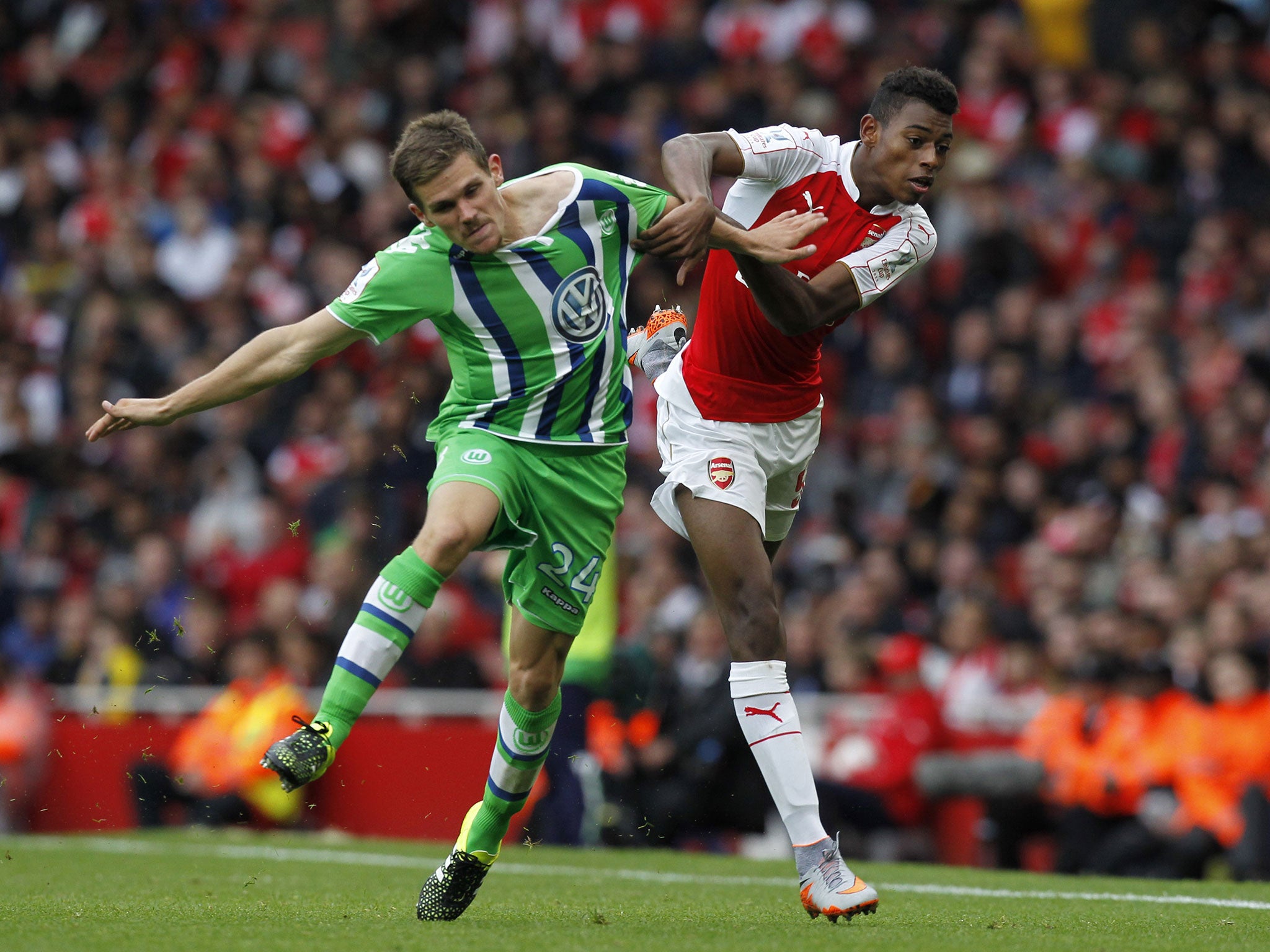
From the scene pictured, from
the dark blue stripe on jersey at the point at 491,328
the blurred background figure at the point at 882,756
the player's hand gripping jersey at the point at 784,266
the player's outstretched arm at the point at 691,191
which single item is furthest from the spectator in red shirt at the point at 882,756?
the dark blue stripe on jersey at the point at 491,328

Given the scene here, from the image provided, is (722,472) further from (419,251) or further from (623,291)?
(419,251)

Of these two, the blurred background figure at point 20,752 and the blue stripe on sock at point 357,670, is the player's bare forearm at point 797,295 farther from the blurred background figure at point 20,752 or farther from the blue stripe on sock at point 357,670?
the blurred background figure at point 20,752

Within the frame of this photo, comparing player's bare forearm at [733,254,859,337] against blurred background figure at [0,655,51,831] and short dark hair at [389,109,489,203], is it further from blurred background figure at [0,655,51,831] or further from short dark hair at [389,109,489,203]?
blurred background figure at [0,655,51,831]

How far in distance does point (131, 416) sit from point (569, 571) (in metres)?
1.52

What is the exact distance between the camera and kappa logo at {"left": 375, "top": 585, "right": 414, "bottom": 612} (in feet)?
17.9

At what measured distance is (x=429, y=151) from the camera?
5.71 meters

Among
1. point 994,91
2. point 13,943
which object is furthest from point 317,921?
point 994,91

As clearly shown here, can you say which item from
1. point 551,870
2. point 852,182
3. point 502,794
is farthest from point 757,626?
point 551,870

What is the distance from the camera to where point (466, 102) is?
1778 centimetres

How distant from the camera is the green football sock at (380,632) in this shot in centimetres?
538

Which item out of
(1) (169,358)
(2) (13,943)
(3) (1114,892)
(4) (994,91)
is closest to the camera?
(2) (13,943)

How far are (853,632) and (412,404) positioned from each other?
3.89m

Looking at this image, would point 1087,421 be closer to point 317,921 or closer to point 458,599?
point 458,599

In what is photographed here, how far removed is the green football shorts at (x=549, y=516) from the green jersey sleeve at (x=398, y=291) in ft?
1.50
